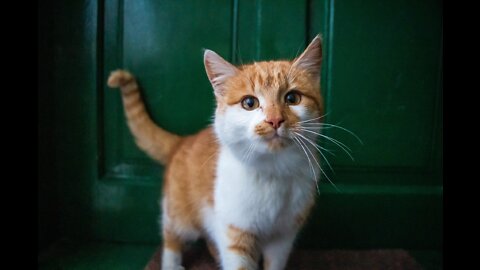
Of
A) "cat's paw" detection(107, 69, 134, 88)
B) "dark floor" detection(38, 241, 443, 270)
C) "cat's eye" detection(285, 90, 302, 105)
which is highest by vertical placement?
"cat's paw" detection(107, 69, 134, 88)

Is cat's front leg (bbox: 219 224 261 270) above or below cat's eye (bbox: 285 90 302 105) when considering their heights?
below

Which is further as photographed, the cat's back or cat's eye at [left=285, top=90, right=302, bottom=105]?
the cat's back

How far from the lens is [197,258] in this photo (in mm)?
1417

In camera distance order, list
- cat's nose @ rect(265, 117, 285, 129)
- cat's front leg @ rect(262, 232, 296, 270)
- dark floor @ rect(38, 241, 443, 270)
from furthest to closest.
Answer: dark floor @ rect(38, 241, 443, 270) < cat's front leg @ rect(262, 232, 296, 270) < cat's nose @ rect(265, 117, 285, 129)

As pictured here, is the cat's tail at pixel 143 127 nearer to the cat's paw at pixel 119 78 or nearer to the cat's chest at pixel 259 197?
the cat's paw at pixel 119 78

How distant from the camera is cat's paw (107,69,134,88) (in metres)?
1.35

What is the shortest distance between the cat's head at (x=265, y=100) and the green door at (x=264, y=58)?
13.3 inches

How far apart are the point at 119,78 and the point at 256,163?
0.61m

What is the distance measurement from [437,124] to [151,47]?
3.51 feet

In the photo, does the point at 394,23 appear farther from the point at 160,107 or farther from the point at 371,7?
the point at 160,107

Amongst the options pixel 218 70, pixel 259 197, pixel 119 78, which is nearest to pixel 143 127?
pixel 119 78

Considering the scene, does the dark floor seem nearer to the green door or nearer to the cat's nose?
the green door

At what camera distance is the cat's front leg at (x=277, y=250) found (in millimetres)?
1171

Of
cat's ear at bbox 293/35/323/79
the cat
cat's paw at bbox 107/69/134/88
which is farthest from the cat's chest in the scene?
cat's paw at bbox 107/69/134/88
